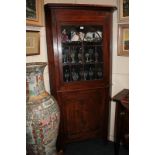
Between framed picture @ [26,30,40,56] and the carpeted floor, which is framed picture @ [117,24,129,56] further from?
the carpeted floor

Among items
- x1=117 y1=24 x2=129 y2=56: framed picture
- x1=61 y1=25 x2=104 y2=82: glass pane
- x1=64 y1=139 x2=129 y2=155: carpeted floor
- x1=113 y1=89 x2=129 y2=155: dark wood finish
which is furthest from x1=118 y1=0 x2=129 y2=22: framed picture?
x1=64 y1=139 x2=129 y2=155: carpeted floor

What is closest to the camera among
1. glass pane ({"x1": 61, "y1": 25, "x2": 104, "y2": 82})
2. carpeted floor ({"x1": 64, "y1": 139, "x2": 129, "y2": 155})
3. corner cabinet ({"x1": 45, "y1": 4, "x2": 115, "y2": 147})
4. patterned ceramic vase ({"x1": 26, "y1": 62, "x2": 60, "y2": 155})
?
patterned ceramic vase ({"x1": 26, "y1": 62, "x2": 60, "y2": 155})

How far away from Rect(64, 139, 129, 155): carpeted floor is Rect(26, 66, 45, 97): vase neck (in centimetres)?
107

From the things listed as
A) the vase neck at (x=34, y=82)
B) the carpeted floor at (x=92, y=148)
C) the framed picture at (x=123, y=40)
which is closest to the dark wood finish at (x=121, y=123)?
the carpeted floor at (x=92, y=148)

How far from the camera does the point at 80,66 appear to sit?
2.56 m

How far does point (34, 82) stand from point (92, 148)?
4.32ft

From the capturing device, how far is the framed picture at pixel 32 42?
7.27 ft

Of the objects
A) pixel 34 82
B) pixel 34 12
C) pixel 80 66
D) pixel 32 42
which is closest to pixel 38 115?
pixel 34 82

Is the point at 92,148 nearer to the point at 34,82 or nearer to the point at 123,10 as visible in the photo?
the point at 34,82

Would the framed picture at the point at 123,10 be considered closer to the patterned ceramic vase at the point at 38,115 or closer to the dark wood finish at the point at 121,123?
the dark wood finish at the point at 121,123

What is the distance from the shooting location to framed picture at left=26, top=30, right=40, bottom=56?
7.27 ft

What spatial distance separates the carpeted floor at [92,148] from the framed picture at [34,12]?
62.1 inches
